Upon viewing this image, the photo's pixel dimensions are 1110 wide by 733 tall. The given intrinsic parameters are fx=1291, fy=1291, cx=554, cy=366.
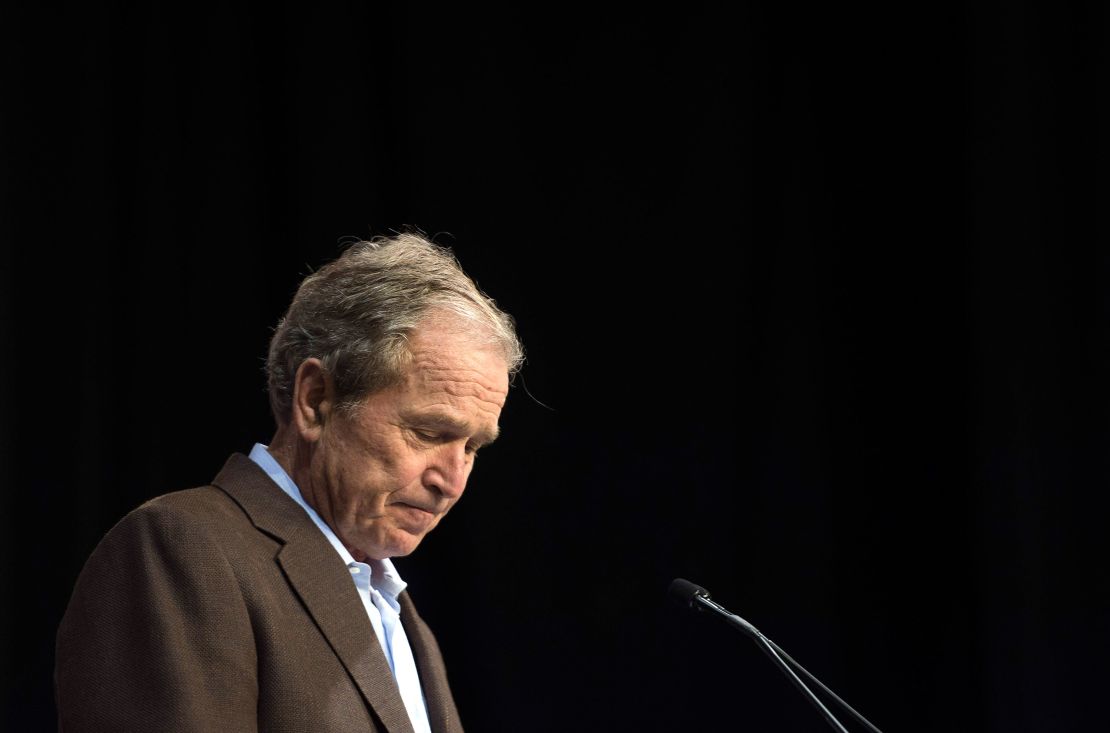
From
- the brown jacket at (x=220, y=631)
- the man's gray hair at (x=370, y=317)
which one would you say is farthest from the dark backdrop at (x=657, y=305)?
the brown jacket at (x=220, y=631)

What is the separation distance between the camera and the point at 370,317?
184 cm

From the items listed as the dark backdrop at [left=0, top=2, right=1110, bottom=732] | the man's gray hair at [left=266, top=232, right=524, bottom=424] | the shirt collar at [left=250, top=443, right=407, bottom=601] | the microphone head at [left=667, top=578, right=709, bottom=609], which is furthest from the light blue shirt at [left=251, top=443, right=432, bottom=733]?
the dark backdrop at [left=0, top=2, right=1110, bottom=732]

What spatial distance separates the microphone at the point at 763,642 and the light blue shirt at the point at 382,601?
1.34 ft

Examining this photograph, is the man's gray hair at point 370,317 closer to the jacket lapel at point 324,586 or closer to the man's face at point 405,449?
the man's face at point 405,449

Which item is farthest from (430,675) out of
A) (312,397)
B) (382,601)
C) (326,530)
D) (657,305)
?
(657,305)

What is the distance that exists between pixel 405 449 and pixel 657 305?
60.4 inches

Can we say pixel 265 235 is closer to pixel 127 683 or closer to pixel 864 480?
pixel 864 480

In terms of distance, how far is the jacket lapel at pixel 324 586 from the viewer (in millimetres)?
1655

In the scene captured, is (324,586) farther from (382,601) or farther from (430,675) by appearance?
(430,675)

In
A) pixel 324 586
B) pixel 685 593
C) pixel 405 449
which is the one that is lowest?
pixel 685 593

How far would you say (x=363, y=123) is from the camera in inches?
130

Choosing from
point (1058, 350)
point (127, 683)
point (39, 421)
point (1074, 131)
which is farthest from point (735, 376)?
point (127, 683)

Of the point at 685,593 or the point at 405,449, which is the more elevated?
the point at 405,449

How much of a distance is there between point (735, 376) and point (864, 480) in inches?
16.3
